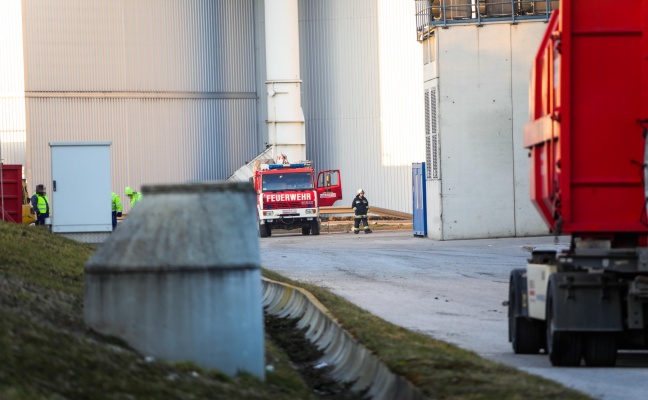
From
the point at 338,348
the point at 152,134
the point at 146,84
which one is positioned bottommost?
the point at 338,348

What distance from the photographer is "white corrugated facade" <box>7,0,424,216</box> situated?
56719 mm

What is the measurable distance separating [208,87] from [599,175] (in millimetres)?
48853

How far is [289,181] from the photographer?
48344mm

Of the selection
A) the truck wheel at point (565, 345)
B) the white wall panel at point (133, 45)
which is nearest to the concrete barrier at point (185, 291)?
the truck wheel at point (565, 345)

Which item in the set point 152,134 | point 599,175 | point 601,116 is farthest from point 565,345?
point 152,134

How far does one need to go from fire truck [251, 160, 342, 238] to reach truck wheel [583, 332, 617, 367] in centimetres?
3575

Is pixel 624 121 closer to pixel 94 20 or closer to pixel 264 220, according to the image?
pixel 264 220

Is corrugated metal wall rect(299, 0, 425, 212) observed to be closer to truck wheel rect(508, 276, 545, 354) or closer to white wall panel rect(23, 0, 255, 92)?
white wall panel rect(23, 0, 255, 92)

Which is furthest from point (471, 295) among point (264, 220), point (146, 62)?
point (146, 62)

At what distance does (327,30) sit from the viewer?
200ft

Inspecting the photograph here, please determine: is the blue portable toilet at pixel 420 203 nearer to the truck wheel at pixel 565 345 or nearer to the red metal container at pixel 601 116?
the truck wheel at pixel 565 345

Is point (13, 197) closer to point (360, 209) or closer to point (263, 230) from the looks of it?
point (263, 230)

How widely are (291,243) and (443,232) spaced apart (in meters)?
5.35

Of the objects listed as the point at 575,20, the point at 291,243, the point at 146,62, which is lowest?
the point at 291,243
